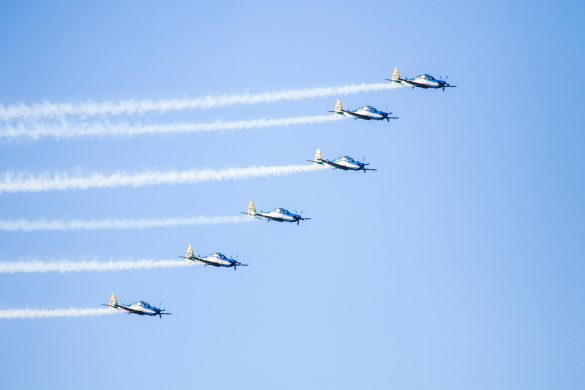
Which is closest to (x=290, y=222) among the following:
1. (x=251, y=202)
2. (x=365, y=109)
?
(x=251, y=202)

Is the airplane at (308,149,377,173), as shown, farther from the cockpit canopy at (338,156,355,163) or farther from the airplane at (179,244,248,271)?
the airplane at (179,244,248,271)

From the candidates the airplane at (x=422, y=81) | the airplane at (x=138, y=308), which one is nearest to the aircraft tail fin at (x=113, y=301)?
the airplane at (x=138, y=308)

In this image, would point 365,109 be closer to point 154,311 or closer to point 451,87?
point 451,87

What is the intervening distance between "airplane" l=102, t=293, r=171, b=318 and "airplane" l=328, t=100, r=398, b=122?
2675 cm

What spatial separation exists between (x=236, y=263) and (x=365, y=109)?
65.2ft

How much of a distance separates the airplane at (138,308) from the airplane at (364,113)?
26.7 m

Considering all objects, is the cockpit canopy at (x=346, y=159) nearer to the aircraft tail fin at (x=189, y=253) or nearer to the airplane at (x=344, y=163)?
the airplane at (x=344, y=163)

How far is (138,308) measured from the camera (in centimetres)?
12169

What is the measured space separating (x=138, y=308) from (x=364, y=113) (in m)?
29.8

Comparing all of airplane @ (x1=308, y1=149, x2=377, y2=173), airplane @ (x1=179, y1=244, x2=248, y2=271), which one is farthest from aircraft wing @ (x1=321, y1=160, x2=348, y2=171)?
airplane @ (x1=179, y1=244, x2=248, y2=271)

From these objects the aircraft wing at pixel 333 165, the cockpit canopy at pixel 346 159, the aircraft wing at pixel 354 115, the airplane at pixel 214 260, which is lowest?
the airplane at pixel 214 260

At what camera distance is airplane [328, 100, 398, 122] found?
389 ft

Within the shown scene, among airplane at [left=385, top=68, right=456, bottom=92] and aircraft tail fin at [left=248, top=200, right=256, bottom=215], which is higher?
airplane at [left=385, top=68, right=456, bottom=92]

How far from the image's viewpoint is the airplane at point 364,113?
119 m
